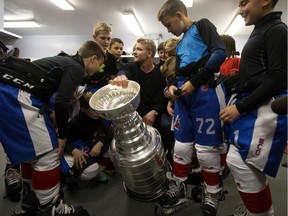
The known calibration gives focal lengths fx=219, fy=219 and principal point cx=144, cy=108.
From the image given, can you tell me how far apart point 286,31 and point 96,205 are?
1297 mm

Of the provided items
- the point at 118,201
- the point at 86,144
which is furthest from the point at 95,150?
the point at 118,201

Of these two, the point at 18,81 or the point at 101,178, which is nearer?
the point at 18,81

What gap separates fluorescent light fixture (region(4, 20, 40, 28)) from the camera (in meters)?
5.41

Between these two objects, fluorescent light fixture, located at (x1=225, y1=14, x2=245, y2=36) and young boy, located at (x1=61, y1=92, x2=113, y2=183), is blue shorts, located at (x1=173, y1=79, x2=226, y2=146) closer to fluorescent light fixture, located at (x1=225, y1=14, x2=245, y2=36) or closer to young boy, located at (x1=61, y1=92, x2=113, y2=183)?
young boy, located at (x1=61, y1=92, x2=113, y2=183)

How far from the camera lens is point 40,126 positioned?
1.01 metres

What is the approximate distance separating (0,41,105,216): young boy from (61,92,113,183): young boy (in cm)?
31

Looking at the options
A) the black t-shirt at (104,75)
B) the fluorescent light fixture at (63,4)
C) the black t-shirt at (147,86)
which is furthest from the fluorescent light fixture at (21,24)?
the black t-shirt at (147,86)

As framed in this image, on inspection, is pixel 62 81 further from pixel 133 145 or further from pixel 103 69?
pixel 103 69

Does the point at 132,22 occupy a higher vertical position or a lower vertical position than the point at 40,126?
higher

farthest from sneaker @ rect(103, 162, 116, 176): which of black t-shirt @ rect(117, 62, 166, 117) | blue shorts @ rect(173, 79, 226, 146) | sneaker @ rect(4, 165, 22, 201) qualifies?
blue shorts @ rect(173, 79, 226, 146)

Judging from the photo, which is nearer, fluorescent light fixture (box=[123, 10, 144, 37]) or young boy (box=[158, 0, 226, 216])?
young boy (box=[158, 0, 226, 216])

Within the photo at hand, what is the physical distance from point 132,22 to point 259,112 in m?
5.02

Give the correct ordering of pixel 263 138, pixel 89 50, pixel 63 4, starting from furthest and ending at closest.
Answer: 1. pixel 63 4
2. pixel 89 50
3. pixel 263 138

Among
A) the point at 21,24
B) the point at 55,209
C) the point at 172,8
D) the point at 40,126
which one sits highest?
the point at 172,8
